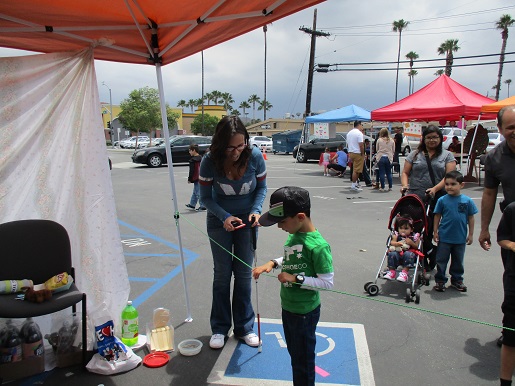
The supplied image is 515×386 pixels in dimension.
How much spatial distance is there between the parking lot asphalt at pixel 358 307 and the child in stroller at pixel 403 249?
0.27m

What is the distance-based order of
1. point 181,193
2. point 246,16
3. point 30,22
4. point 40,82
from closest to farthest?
point 246,16, point 30,22, point 40,82, point 181,193

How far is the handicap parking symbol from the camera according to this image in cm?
303

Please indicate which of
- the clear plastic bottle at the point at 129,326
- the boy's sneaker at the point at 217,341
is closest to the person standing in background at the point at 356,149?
the boy's sneaker at the point at 217,341

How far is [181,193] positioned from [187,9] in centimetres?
954

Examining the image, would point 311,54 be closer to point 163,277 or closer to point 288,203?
point 163,277

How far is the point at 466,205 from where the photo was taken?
4.63 metres

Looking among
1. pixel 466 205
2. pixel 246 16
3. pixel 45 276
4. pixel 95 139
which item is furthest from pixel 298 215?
pixel 466 205

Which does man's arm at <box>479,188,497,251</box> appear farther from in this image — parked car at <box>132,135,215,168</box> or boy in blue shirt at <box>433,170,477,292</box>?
parked car at <box>132,135,215,168</box>

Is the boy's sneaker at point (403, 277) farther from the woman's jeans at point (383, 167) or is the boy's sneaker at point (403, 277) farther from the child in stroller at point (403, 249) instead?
the woman's jeans at point (383, 167)

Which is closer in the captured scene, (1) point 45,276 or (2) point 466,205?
(1) point 45,276

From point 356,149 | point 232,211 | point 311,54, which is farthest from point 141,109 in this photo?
point 232,211

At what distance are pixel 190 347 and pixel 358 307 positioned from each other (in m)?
1.90

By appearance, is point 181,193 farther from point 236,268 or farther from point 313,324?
point 313,324

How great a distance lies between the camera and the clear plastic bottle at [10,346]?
3059 mm
